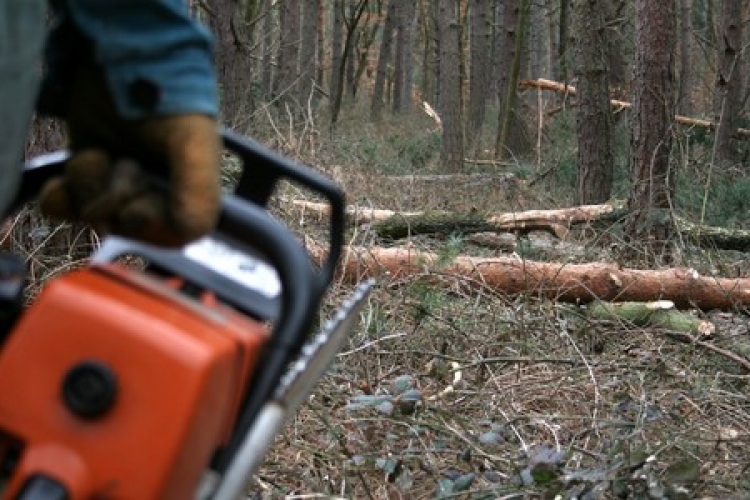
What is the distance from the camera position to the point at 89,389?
1.19 meters

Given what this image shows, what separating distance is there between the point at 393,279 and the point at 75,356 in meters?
4.07

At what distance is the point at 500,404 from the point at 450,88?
11289 millimetres

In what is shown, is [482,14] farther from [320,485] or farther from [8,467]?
[8,467]

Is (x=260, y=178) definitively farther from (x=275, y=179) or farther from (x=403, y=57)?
(x=403, y=57)

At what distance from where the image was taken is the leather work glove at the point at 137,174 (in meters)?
1.24

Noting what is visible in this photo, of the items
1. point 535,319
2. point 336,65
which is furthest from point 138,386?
point 336,65

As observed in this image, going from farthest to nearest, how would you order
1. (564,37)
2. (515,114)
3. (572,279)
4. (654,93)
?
(564,37) → (515,114) → (654,93) → (572,279)

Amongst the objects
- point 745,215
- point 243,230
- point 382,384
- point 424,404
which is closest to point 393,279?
point 382,384

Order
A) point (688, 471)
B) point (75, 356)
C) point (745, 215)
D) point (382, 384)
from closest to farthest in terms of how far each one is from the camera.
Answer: point (75, 356) → point (688, 471) → point (382, 384) → point (745, 215)

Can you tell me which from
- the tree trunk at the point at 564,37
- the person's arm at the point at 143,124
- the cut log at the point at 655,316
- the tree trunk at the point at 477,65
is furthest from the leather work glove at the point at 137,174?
the tree trunk at the point at 477,65

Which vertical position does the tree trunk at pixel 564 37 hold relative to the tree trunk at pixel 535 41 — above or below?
above

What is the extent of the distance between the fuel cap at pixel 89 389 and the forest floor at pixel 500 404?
6.03ft

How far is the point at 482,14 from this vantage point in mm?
18859

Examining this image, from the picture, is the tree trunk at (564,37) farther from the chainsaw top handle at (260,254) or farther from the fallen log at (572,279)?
the chainsaw top handle at (260,254)
